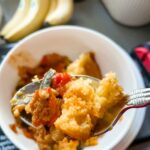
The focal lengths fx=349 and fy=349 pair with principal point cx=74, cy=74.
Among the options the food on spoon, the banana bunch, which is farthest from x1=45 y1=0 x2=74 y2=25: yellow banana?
the food on spoon

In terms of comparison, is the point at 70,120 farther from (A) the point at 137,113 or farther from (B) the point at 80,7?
(B) the point at 80,7

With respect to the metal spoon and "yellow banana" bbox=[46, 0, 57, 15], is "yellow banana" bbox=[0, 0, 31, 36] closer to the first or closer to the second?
"yellow banana" bbox=[46, 0, 57, 15]

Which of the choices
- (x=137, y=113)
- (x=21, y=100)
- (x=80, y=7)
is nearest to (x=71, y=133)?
(x=21, y=100)

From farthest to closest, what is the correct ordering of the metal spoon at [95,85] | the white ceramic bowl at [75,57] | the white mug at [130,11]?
the white mug at [130,11] → the white ceramic bowl at [75,57] → the metal spoon at [95,85]

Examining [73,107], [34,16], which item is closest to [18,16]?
[34,16]

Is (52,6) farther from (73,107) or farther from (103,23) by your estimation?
(73,107)

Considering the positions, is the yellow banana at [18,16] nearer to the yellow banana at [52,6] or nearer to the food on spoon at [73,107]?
the yellow banana at [52,6]

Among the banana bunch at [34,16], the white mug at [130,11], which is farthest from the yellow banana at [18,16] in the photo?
the white mug at [130,11]
